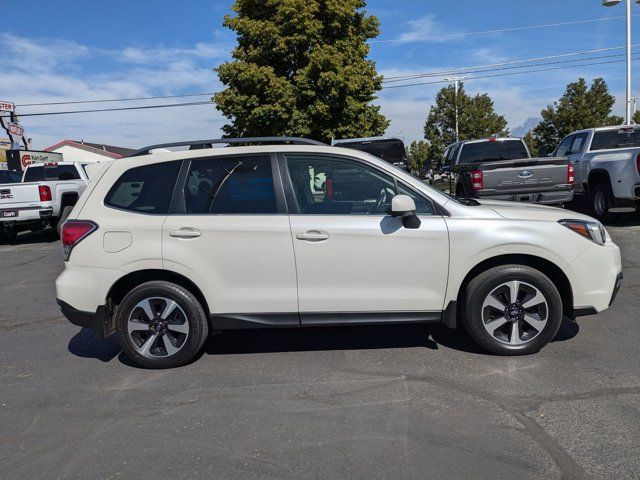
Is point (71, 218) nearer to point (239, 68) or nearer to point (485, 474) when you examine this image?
point (485, 474)

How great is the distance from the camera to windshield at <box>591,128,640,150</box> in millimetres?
11648

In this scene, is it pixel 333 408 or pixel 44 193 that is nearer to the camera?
pixel 333 408

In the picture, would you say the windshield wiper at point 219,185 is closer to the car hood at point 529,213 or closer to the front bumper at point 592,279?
the car hood at point 529,213

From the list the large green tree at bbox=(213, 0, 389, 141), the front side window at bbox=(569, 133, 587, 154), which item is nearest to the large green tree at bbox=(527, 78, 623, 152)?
the large green tree at bbox=(213, 0, 389, 141)

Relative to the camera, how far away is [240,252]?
423 cm

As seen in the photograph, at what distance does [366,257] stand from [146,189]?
1.91 meters

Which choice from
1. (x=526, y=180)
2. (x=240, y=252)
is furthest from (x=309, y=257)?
(x=526, y=180)

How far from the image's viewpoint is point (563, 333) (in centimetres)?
490

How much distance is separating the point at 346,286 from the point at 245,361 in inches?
44.5

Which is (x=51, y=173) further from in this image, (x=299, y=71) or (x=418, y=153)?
(x=418, y=153)

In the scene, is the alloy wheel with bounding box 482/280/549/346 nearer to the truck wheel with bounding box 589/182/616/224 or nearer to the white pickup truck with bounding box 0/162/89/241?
the truck wheel with bounding box 589/182/616/224

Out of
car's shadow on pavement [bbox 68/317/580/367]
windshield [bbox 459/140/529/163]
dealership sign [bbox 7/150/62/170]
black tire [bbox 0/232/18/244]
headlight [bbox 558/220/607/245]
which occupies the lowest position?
car's shadow on pavement [bbox 68/317/580/367]

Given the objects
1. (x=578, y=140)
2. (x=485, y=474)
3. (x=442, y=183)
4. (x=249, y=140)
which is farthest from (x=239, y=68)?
(x=485, y=474)

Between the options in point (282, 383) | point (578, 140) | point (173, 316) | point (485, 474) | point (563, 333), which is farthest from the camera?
point (578, 140)
